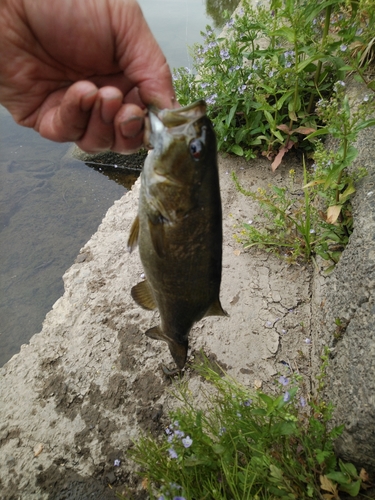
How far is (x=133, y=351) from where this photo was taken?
299cm

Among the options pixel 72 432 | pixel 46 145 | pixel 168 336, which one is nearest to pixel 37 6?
pixel 168 336

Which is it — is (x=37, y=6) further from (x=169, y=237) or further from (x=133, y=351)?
(x=133, y=351)

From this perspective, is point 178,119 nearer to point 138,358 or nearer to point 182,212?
point 182,212

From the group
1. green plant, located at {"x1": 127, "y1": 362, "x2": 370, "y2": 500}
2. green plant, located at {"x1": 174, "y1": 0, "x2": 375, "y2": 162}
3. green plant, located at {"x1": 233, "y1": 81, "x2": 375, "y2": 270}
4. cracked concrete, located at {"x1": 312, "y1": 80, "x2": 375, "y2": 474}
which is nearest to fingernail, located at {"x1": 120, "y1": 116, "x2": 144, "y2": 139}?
green plant, located at {"x1": 233, "y1": 81, "x2": 375, "y2": 270}

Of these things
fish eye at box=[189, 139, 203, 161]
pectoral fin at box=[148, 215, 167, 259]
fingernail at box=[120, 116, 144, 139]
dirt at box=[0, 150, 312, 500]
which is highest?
fingernail at box=[120, 116, 144, 139]

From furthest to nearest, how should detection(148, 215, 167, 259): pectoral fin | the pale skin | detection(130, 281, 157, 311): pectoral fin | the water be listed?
the water < detection(130, 281, 157, 311): pectoral fin < the pale skin < detection(148, 215, 167, 259): pectoral fin

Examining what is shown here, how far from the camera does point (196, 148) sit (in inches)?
63.6

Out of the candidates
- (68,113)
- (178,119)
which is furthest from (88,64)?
(178,119)

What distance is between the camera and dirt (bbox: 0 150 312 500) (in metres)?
2.51

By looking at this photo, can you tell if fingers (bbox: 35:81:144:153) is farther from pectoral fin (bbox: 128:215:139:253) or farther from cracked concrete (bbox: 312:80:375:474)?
cracked concrete (bbox: 312:80:375:474)

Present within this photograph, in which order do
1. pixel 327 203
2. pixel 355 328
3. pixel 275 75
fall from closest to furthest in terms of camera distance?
pixel 355 328 → pixel 327 203 → pixel 275 75

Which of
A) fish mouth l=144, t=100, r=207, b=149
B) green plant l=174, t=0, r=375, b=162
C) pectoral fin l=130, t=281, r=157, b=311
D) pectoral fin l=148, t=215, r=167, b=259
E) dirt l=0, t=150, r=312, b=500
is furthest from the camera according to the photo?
green plant l=174, t=0, r=375, b=162

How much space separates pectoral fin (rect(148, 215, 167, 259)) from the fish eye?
1.05 feet

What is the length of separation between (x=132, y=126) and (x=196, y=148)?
40 cm
